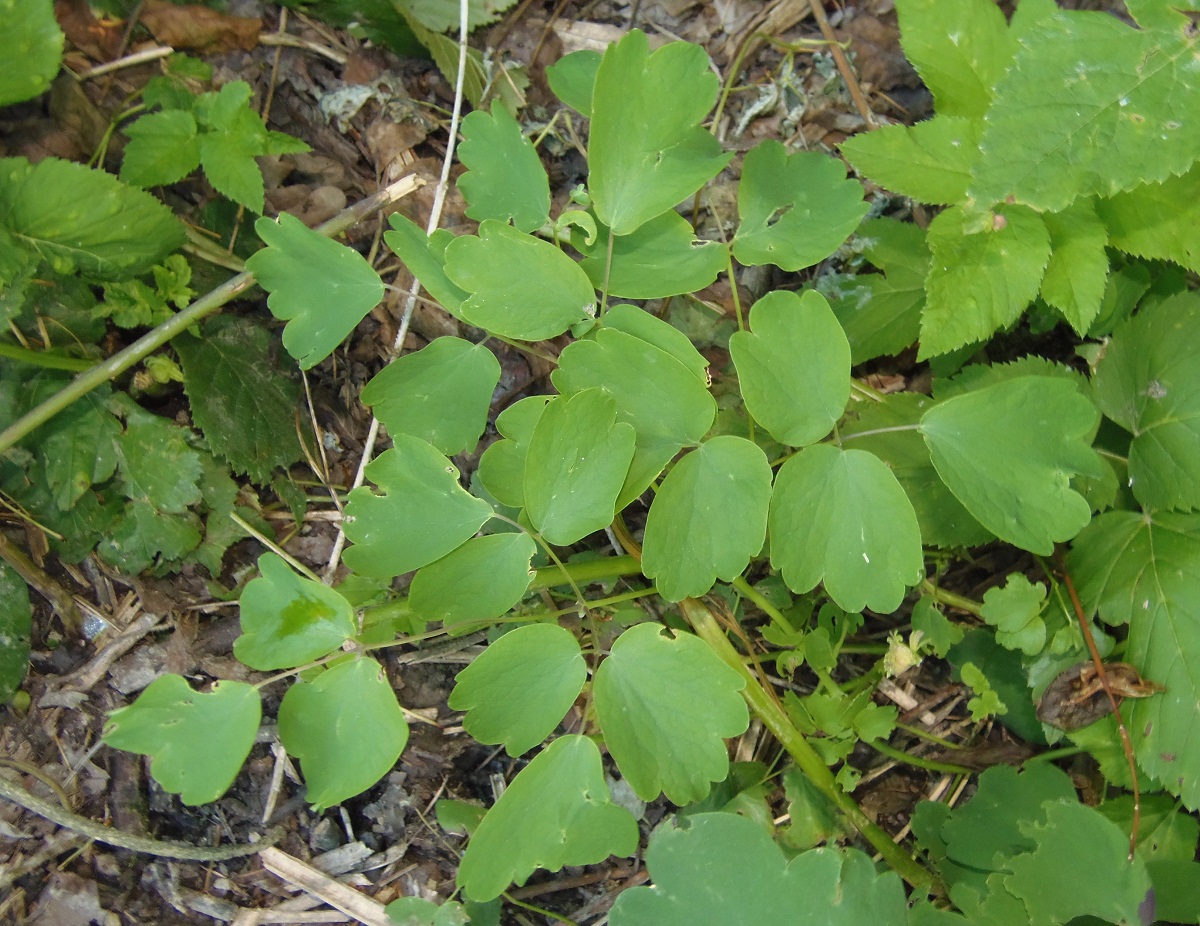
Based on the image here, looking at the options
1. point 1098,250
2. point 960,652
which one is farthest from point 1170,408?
point 960,652

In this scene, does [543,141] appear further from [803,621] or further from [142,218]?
[803,621]

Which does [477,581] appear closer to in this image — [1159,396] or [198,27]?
[1159,396]

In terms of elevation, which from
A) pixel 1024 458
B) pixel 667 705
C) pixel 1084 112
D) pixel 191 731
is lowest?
pixel 191 731

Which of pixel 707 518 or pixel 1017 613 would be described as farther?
pixel 1017 613


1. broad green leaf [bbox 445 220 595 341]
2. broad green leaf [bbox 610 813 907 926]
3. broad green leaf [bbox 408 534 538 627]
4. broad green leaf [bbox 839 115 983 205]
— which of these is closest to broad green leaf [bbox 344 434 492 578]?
broad green leaf [bbox 408 534 538 627]

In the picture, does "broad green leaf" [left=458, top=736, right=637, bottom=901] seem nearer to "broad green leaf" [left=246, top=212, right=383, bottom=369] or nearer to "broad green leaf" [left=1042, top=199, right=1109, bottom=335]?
"broad green leaf" [left=246, top=212, right=383, bottom=369]

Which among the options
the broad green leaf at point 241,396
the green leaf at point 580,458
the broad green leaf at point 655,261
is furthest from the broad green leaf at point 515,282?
the broad green leaf at point 241,396

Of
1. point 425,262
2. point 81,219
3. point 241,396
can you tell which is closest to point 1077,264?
point 425,262
